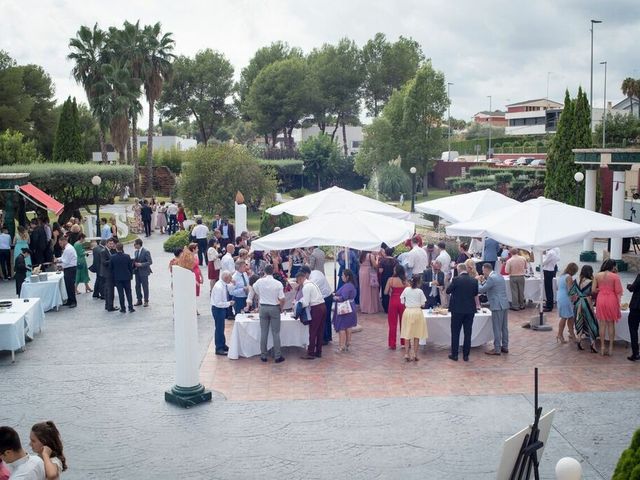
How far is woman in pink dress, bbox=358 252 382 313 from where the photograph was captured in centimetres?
1568

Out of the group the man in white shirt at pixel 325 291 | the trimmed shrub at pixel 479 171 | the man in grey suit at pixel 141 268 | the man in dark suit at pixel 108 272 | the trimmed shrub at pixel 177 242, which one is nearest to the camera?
the man in white shirt at pixel 325 291

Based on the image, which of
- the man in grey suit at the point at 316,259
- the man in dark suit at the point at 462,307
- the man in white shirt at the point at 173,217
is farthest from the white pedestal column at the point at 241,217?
the man in dark suit at the point at 462,307

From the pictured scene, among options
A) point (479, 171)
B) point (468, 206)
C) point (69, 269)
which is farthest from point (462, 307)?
point (479, 171)

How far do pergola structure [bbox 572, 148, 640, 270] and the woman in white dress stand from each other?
58.6 feet

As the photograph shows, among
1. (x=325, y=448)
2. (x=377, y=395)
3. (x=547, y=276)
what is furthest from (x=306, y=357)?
(x=547, y=276)

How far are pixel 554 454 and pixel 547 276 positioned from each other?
314 inches

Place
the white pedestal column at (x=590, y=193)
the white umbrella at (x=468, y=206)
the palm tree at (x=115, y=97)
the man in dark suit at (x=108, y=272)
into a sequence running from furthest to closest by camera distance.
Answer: the palm tree at (x=115, y=97) → the white pedestal column at (x=590, y=193) → the white umbrella at (x=468, y=206) → the man in dark suit at (x=108, y=272)

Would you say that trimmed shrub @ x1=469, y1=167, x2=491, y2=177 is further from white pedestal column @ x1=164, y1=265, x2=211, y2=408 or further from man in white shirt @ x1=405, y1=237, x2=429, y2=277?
white pedestal column @ x1=164, y1=265, x2=211, y2=408

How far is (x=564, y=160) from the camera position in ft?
91.7

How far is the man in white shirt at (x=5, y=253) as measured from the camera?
66.9ft

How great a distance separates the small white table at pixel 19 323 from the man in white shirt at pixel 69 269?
6.64 ft

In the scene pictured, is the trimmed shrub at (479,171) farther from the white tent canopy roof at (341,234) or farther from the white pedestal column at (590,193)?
the white tent canopy roof at (341,234)

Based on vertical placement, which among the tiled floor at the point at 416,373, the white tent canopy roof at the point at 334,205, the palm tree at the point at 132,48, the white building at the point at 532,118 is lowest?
the tiled floor at the point at 416,373

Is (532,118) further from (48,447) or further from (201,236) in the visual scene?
(48,447)
